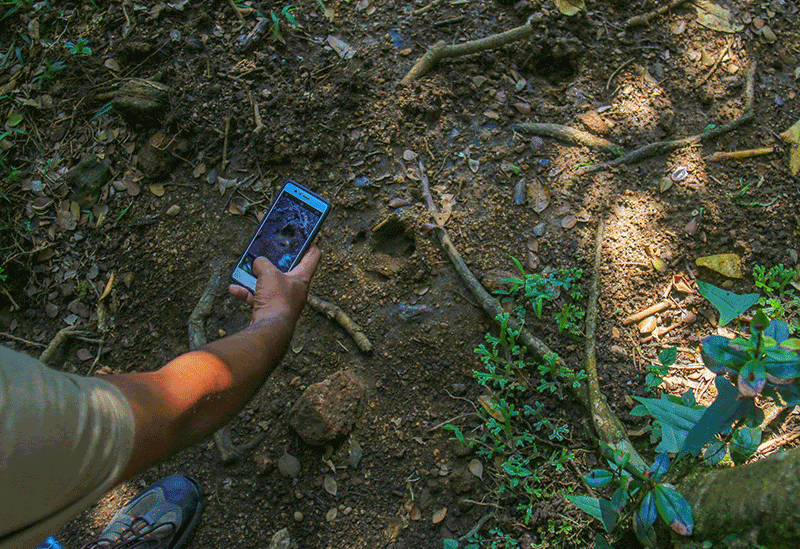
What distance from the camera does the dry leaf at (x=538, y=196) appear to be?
108 inches

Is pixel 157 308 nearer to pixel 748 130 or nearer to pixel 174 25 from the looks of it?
pixel 174 25

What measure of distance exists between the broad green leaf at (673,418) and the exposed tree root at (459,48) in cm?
228

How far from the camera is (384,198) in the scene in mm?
2822

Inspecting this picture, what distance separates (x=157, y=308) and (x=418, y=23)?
96.5 inches

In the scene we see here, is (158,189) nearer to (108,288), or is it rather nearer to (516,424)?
(108,288)

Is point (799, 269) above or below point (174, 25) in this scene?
Answer: below

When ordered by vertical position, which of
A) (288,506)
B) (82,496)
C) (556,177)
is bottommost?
(288,506)

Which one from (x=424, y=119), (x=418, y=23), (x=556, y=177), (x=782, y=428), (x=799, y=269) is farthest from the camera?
(x=418, y=23)

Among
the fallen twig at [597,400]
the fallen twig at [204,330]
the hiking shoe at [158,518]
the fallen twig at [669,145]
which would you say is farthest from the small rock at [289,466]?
the fallen twig at [669,145]

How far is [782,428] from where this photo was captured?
86.7 inches

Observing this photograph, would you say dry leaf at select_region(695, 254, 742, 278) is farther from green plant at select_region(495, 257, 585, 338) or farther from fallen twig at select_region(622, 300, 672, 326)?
green plant at select_region(495, 257, 585, 338)

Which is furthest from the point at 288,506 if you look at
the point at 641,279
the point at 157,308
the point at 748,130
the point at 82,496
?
the point at 748,130

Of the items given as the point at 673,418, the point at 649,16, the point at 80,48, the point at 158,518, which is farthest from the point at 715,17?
the point at 158,518

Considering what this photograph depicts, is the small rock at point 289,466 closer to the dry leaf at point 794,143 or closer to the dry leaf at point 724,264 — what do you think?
the dry leaf at point 724,264
